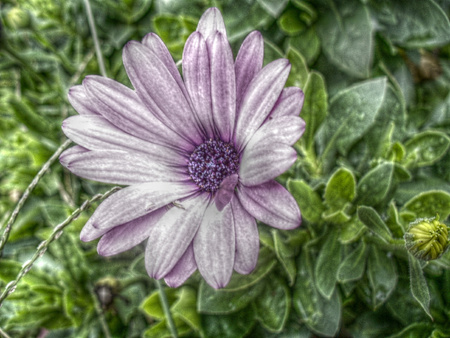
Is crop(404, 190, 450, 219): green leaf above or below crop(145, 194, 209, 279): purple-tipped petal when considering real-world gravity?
below

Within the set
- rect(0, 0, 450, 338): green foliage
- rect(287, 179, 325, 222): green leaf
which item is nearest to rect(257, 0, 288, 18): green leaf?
rect(0, 0, 450, 338): green foliage

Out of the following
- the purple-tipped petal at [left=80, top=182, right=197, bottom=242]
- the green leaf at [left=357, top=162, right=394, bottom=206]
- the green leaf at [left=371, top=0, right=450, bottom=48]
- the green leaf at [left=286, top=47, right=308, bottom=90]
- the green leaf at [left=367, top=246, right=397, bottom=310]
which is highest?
the purple-tipped petal at [left=80, top=182, right=197, bottom=242]

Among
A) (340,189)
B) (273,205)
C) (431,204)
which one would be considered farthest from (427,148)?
(273,205)

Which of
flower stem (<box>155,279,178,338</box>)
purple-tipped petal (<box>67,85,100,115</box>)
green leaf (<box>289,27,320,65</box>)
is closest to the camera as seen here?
purple-tipped petal (<box>67,85,100,115</box>)

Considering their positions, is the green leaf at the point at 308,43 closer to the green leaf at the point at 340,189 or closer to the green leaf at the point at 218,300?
the green leaf at the point at 340,189

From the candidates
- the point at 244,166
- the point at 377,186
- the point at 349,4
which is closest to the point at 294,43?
the point at 349,4

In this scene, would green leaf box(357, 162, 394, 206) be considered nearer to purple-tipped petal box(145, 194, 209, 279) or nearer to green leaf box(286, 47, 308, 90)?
green leaf box(286, 47, 308, 90)

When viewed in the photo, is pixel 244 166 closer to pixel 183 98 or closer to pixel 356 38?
pixel 183 98

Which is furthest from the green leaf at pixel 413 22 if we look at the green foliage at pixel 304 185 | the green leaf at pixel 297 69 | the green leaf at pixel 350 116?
the green leaf at pixel 297 69
